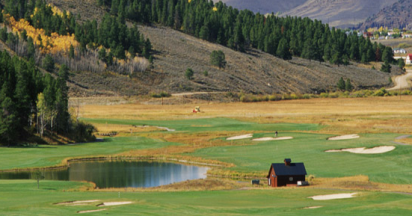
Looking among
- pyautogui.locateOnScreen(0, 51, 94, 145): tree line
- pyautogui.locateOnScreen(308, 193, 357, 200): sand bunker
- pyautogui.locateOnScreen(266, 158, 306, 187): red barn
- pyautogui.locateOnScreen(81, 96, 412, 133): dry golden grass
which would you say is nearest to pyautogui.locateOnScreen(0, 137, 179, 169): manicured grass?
pyautogui.locateOnScreen(0, 51, 94, 145): tree line

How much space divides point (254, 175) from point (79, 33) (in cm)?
12439

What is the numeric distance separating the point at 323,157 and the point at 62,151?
109 feet

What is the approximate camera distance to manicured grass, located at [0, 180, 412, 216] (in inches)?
1428

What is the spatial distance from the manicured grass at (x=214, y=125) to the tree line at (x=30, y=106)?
18.0 metres

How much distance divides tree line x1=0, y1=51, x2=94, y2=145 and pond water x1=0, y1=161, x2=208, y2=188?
19.0m

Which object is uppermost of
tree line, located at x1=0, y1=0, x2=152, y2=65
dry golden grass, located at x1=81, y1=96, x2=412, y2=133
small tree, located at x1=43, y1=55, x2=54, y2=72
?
tree line, located at x1=0, y1=0, x2=152, y2=65

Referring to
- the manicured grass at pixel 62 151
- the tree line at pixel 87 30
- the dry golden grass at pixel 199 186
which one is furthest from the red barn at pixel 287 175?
the tree line at pixel 87 30

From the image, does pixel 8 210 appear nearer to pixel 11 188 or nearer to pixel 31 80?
pixel 11 188

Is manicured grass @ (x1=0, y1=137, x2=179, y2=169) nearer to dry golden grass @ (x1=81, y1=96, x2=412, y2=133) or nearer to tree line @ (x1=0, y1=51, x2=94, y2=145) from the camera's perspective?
tree line @ (x1=0, y1=51, x2=94, y2=145)

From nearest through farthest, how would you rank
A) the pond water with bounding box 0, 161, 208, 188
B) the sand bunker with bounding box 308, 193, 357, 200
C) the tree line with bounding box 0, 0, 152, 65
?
the sand bunker with bounding box 308, 193, 357, 200
the pond water with bounding box 0, 161, 208, 188
the tree line with bounding box 0, 0, 152, 65

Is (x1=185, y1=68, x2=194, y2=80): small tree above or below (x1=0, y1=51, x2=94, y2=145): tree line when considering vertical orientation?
above

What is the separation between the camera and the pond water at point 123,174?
60.6 metres

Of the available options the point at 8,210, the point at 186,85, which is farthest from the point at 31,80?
the point at 186,85

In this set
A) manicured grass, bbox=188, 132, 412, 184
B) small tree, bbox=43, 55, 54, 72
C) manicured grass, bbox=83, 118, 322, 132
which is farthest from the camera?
small tree, bbox=43, 55, 54, 72
